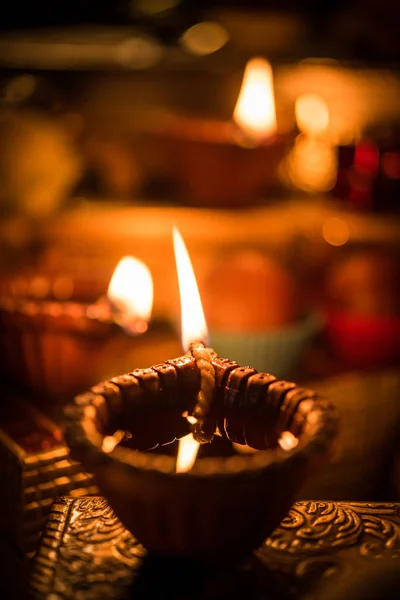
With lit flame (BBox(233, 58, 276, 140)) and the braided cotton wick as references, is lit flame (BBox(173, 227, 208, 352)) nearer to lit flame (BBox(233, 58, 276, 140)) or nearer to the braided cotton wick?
the braided cotton wick

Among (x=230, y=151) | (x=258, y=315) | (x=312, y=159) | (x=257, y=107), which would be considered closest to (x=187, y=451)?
(x=258, y=315)

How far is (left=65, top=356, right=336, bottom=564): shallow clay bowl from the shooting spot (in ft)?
1.30

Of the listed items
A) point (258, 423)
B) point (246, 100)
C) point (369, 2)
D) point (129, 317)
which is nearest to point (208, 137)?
point (246, 100)

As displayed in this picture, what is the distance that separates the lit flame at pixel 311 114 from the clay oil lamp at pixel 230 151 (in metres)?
0.22

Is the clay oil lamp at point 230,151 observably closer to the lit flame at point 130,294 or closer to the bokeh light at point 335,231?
the bokeh light at point 335,231

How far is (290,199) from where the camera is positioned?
176 centimetres

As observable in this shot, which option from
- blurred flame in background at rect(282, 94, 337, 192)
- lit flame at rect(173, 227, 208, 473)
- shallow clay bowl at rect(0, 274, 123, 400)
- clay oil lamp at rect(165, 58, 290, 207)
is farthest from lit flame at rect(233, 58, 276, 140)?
lit flame at rect(173, 227, 208, 473)

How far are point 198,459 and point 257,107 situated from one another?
3.91 ft

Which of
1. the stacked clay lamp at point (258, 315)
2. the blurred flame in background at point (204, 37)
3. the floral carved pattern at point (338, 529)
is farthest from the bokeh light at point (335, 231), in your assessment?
the floral carved pattern at point (338, 529)

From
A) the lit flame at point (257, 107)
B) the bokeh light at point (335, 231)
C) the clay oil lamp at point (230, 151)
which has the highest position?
the lit flame at point (257, 107)

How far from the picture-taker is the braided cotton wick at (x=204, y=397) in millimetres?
495

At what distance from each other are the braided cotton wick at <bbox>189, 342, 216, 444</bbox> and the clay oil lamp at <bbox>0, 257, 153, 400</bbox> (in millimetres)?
253

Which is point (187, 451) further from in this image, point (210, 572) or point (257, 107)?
point (257, 107)

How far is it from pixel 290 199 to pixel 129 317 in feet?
3.42
